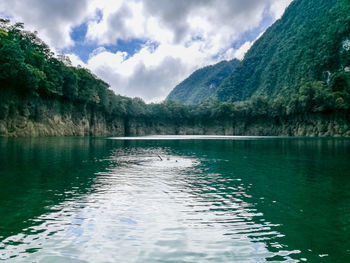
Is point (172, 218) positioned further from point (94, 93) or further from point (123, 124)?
point (123, 124)

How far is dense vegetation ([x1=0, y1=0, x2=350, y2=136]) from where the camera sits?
214 feet

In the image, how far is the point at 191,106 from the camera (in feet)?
536

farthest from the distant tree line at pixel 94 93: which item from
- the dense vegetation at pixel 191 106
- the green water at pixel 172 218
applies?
the green water at pixel 172 218

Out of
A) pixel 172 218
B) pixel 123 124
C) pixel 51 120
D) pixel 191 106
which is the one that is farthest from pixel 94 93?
pixel 172 218

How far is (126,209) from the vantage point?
1138cm

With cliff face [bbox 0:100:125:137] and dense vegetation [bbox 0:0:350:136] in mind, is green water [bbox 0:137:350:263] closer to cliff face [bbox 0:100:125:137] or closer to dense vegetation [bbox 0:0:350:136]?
cliff face [bbox 0:100:125:137]

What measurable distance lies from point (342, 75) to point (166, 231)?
5224 inches

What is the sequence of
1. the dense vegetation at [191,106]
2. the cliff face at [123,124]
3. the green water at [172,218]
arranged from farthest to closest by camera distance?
the cliff face at [123,124] → the dense vegetation at [191,106] → the green water at [172,218]

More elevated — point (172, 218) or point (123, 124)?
point (123, 124)

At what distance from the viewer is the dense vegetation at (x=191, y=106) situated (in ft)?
214

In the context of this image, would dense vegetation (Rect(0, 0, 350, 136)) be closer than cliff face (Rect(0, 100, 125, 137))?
No

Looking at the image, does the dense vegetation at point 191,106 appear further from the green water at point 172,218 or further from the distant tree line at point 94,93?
the green water at point 172,218

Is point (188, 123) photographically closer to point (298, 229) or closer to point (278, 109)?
point (278, 109)

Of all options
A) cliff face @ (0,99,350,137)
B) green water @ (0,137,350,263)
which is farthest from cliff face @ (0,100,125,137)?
green water @ (0,137,350,263)
